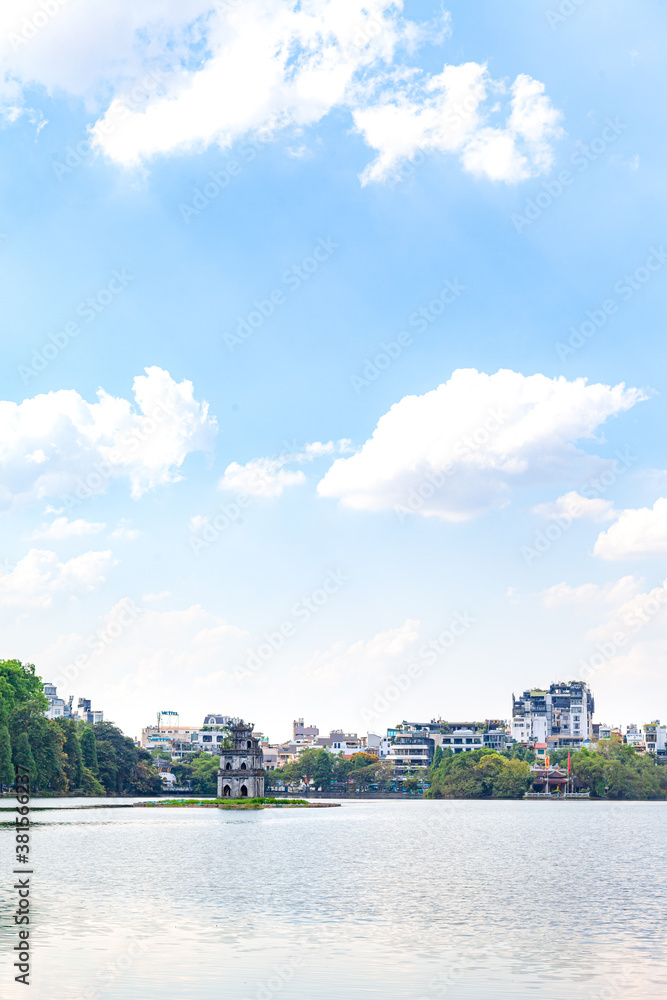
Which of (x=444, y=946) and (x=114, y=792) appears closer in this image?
(x=444, y=946)

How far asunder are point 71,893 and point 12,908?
284 inches

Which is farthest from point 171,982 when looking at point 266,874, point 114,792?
point 114,792

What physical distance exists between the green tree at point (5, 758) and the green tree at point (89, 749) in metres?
37.4

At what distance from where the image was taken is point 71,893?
47562 millimetres

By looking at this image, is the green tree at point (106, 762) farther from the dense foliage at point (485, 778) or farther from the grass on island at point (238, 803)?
the dense foliage at point (485, 778)

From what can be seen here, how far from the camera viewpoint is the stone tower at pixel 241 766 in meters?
138

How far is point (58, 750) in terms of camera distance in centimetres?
14675

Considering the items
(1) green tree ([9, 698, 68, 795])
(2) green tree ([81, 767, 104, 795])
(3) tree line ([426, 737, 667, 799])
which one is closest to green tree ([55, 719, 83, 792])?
(1) green tree ([9, 698, 68, 795])

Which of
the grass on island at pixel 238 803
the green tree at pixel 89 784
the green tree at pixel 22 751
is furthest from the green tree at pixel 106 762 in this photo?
the green tree at pixel 22 751

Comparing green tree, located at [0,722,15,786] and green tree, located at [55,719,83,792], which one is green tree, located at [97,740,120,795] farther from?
green tree, located at [0,722,15,786]

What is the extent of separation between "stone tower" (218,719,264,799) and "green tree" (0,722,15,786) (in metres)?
25.9

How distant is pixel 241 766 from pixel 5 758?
29778 mm

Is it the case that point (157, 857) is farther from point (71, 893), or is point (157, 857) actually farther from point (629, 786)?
point (629, 786)

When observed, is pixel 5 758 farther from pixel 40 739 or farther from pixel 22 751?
pixel 40 739
